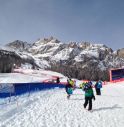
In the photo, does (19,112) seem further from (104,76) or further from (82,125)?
(104,76)

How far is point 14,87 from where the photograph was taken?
950 inches

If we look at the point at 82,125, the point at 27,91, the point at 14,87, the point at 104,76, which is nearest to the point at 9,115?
the point at 82,125

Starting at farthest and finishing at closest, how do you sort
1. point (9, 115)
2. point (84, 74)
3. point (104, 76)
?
point (84, 74), point (104, 76), point (9, 115)

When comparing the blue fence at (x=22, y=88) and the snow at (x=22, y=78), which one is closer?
the blue fence at (x=22, y=88)

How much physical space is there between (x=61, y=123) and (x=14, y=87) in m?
10.7

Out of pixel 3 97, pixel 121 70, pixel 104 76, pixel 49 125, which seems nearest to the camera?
pixel 49 125

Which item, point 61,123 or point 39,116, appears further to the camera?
point 39,116

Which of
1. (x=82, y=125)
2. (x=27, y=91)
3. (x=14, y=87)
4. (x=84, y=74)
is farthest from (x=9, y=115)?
(x=84, y=74)

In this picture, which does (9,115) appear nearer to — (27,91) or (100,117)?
(100,117)

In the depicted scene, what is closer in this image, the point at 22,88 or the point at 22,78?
the point at 22,88

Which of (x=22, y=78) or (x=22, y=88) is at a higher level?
(x=22, y=78)

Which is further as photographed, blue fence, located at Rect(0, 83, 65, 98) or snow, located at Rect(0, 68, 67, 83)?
snow, located at Rect(0, 68, 67, 83)

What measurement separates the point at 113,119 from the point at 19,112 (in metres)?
5.80

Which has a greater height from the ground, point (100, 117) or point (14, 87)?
point (14, 87)
